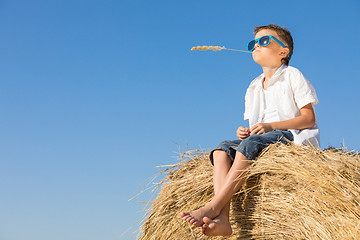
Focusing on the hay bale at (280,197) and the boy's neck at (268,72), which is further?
the boy's neck at (268,72)

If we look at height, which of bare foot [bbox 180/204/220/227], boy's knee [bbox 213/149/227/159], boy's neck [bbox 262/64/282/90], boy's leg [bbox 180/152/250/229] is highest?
boy's neck [bbox 262/64/282/90]

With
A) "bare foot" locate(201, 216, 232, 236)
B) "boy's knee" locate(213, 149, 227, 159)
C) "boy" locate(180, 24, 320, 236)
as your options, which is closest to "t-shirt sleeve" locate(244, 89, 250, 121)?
"boy" locate(180, 24, 320, 236)

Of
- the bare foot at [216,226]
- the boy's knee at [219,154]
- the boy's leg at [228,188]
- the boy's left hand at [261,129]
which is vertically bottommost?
the bare foot at [216,226]

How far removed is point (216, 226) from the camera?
254cm

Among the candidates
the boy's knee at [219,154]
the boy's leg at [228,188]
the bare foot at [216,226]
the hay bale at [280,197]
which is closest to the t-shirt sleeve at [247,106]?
the hay bale at [280,197]

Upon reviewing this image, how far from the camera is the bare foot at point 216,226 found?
2.52 m

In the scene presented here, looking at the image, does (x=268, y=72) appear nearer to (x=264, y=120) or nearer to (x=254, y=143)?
(x=264, y=120)

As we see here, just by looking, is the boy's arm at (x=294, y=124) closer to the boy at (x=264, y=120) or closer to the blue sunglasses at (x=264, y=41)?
the boy at (x=264, y=120)

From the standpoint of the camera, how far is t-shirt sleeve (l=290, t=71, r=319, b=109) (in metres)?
2.91

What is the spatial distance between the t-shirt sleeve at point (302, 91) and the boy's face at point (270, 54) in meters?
0.27

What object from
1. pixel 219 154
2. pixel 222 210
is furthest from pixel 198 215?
pixel 219 154

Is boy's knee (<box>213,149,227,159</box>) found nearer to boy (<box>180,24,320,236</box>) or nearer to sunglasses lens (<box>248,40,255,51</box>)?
boy (<box>180,24,320,236</box>)

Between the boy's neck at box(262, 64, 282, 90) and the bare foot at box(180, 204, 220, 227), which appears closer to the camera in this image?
the bare foot at box(180, 204, 220, 227)

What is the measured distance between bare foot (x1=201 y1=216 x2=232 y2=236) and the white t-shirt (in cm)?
68
